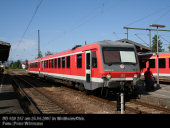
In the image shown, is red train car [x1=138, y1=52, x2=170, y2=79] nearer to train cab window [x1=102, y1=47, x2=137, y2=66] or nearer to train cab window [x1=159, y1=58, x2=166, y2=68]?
train cab window [x1=159, y1=58, x2=166, y2=68]

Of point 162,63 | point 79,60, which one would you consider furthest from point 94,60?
point 162,63

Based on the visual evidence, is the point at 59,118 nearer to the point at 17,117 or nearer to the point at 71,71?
the point at 17,117

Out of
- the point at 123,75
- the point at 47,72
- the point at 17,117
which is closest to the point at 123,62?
the point at 123,75

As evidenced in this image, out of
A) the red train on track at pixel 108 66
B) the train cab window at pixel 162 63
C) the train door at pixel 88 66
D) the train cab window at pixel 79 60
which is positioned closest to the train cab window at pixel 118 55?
the red train on track at pixel 108 66

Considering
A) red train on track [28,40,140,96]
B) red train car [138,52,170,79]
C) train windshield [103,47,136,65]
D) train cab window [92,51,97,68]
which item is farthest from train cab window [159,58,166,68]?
train cab window [92,51,97,68]

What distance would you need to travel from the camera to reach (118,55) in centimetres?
915

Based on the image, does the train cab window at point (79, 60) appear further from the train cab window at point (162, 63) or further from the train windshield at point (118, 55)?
the train cab window at point (162, 63)

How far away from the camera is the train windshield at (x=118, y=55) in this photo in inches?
351

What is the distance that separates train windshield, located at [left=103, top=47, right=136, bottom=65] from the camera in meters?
8.92

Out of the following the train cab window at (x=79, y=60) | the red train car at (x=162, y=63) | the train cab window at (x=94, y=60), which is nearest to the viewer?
the train cab window at (x=94, y=60)

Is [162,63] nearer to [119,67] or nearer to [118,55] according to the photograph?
[118,55]

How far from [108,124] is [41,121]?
59.9 inches

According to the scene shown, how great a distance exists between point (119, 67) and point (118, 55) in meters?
0.67

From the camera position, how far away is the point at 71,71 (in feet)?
41.2
